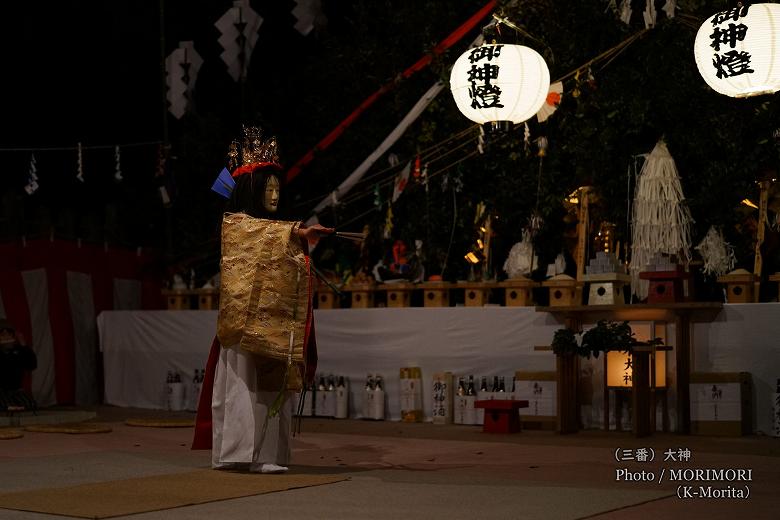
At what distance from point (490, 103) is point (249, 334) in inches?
122

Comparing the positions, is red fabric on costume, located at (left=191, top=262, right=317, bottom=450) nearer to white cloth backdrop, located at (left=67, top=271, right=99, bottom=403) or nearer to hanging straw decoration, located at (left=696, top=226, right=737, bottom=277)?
hanging straw decoration, located at (left=696, top=226, right=737, bottom=277)

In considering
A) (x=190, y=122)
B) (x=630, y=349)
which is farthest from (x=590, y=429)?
(x=190, y=122)

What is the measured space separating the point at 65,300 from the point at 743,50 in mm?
7098

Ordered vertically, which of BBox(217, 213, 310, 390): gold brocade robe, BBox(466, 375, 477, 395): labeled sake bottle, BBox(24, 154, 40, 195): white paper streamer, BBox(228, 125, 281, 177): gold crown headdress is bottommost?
BBox(466, 375, 477, 395): labeled sake bottle

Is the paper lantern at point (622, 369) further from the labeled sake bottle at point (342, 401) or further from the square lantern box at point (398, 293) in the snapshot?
the labeled sake bottle at point (342, 401)

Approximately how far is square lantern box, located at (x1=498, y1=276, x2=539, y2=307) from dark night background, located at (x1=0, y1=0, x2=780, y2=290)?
3.43 ft

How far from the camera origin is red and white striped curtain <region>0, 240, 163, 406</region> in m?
11.1

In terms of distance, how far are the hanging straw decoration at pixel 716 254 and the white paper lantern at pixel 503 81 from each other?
1.98 meters

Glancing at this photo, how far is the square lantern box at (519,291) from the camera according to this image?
30.8ft

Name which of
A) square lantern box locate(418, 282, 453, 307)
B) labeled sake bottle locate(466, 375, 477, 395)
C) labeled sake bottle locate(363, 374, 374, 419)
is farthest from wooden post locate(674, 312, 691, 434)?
labeled sake bottle locate(363, 374, 374, 419)

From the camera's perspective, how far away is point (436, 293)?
32.6ft

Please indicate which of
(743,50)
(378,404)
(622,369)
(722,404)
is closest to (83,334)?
(378,404)

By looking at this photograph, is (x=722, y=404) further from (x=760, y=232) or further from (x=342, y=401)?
(x=342, y=401)

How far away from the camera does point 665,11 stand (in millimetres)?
8617
